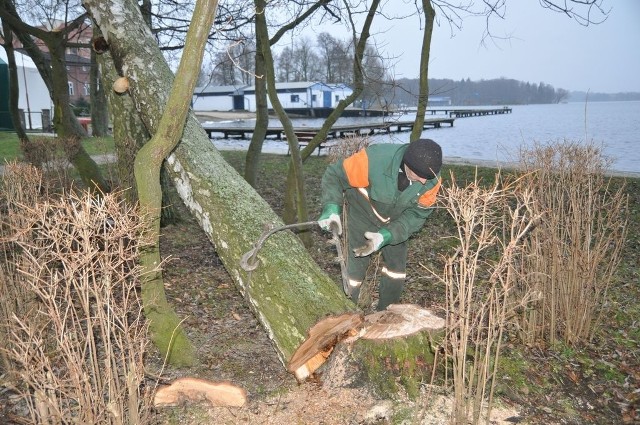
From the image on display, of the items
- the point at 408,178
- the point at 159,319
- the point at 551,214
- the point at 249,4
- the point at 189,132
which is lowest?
the point at 159,319

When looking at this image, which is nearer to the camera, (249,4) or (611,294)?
(611,294)

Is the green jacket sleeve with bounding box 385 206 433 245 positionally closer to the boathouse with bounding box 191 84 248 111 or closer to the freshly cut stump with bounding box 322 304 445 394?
the freshly cut stump with bounding box 322 304 445 394

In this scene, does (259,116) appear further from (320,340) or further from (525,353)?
(525,353)

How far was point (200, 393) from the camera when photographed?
2893mm

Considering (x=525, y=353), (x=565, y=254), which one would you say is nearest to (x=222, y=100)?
(x=565, y=254)

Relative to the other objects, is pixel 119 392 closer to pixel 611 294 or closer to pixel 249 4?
pixel 611 294

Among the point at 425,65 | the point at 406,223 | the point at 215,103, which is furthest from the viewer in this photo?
the point at 215,103

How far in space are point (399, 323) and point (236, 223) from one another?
127 cm

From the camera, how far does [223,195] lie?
12.0 feet

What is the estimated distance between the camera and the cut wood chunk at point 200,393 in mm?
2875

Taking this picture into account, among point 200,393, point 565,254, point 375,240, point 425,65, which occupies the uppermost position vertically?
point 425,65

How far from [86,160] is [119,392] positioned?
5.51 meters

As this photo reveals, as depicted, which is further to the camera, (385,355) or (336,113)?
(336,113)

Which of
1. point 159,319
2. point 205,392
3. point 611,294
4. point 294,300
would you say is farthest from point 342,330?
point 611,294
